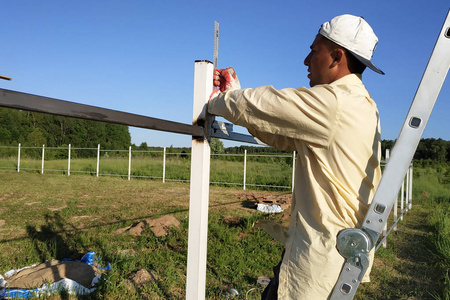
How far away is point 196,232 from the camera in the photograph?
4.48ft

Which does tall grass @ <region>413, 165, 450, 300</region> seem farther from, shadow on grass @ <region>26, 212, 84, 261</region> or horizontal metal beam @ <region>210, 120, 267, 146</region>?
shadow on grass @ <region>26, 212, 84, 261</region>

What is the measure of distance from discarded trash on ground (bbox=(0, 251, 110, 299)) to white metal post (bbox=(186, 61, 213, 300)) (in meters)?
1.78

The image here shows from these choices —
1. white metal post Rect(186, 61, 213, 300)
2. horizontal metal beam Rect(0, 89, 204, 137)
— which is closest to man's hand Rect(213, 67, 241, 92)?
white metal post Rect(186, 61, 213, 300)

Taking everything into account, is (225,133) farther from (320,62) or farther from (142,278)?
(142,278)

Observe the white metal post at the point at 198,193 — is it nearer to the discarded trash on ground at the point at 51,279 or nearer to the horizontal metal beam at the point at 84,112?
the horizontal metal beam at the point at 84,112

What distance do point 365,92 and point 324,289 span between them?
2.21 ft

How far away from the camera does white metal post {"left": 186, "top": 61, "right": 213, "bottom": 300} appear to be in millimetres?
1326

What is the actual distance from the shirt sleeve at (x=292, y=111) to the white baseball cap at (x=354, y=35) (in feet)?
0.74

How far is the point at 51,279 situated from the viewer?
9.52ft

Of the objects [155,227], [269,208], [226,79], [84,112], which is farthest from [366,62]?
[269,208]

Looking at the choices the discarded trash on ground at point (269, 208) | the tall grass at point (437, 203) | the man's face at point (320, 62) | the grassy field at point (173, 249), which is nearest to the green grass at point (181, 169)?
the discarded trash on ground at point (269, 208)

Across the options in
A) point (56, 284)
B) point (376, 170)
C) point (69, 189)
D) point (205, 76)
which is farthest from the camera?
point (69, 189)

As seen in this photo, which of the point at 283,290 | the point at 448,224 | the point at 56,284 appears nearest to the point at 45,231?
the point at 56,284

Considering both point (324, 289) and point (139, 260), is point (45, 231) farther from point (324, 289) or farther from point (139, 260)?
point (324, 289)
